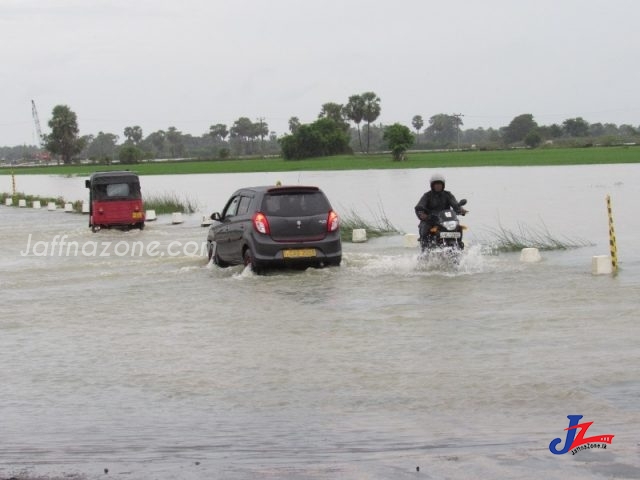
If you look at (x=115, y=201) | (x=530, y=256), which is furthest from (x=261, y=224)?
(x=115, y=201)

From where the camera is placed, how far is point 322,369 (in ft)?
32.2

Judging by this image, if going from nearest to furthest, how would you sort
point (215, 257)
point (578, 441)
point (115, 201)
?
point (578, 441) < point (215, 257) < point (115, 201)

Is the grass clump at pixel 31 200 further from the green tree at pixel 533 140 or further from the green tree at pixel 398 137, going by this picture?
the green tree at pixel 533 140

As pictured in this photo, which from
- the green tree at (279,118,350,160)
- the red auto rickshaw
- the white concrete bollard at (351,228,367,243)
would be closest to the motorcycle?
the white concrete bollard at (351,228,367,243)

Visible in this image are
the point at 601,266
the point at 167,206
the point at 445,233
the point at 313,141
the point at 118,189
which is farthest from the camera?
the point at 313,141

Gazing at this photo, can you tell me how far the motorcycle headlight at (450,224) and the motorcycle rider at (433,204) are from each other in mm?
253

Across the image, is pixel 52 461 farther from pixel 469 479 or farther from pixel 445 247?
pixel 445 247

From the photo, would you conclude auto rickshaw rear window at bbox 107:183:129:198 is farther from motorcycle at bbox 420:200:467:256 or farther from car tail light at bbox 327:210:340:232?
motorcycle at bbox 420:200:467:256

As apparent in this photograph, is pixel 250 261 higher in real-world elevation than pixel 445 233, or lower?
lower

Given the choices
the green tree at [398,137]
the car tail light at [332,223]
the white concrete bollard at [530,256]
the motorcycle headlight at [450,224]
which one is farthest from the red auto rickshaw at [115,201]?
the green tree at [398,137]

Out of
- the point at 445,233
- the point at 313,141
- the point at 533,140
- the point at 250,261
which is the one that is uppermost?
the point at 313,141

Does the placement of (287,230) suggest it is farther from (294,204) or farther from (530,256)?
(530,256)

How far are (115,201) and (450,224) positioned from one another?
1701cm

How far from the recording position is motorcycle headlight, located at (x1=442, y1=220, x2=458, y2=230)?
56.9 feet
